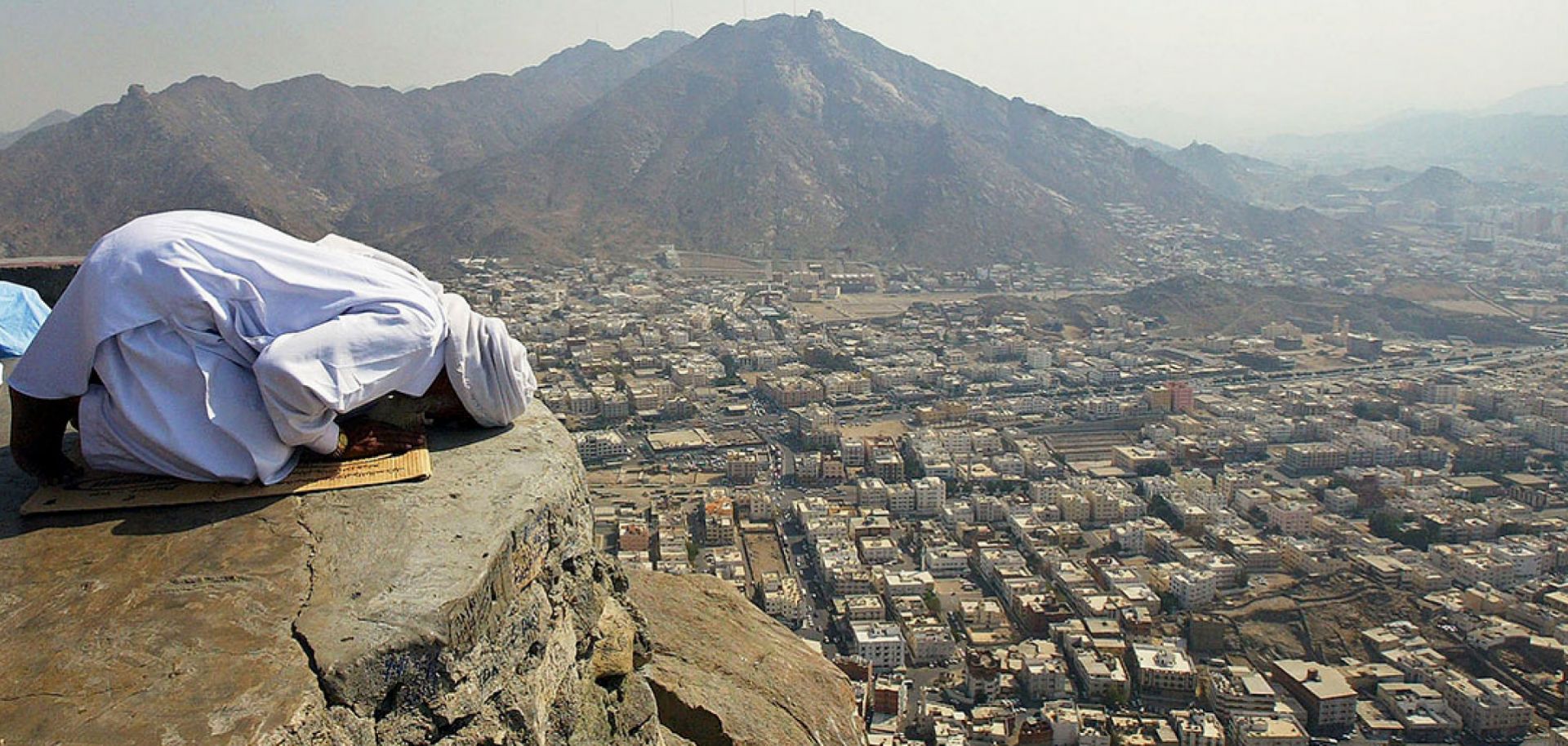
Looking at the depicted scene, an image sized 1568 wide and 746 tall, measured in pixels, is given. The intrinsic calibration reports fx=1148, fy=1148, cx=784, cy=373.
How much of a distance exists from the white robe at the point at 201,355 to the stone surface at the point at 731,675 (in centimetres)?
114

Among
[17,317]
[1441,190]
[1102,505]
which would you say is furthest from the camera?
[1441,190]

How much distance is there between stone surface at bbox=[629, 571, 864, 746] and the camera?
116 inches

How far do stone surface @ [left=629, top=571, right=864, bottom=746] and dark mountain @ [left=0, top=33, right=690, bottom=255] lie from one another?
82.4 ft

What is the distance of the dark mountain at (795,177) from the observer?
3828 centimetres

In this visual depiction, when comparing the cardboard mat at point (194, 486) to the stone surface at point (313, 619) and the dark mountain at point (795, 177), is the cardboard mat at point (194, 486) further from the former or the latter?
the dark mountain at point (795, 177)

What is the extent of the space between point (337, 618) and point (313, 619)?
4 centimetres

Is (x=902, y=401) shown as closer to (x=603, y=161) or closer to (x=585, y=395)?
(x=585, y=395)

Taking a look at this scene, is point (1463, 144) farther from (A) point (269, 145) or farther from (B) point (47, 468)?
(B) point (47, 468)

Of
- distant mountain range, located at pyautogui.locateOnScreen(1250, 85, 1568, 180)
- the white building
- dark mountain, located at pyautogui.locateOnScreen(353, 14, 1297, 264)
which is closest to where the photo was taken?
the white building

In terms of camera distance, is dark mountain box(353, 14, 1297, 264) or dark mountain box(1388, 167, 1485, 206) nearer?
dark mountain box(353, 14, 1297, 264)

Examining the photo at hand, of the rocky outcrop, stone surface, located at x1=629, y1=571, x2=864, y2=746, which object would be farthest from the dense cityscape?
the rocky outcrop

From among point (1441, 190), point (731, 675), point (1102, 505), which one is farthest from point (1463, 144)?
point (731, 675)

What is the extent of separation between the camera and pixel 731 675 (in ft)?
10.6

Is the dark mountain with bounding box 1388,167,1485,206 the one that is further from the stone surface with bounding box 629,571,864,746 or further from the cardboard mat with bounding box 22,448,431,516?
the cardboard mat with bounding box 22,448,431,516
